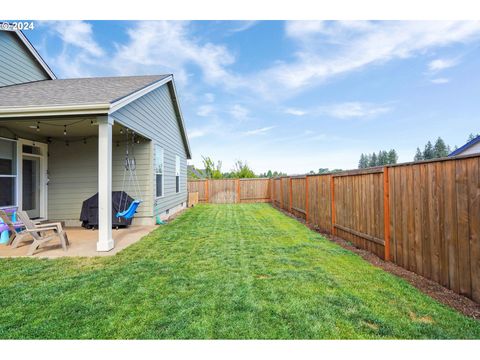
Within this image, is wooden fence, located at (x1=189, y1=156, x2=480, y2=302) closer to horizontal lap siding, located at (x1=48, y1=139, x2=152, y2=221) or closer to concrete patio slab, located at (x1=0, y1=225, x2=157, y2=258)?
concrete patio slab, located at (x1=0, y1=225, x2=157, y2=258)

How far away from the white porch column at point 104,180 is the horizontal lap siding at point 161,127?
50 cm

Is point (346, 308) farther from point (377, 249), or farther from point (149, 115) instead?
point (149, 115)

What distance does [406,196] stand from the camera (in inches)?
152

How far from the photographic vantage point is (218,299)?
9.77ft

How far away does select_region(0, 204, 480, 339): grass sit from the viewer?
235 centimetres

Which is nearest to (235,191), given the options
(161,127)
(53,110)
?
(161,127)

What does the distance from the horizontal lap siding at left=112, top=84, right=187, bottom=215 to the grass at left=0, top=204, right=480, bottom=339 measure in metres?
3.35

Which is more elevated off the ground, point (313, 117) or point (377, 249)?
point (313, 117)

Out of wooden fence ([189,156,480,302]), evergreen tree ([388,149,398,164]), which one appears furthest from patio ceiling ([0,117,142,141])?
evergreen tree ([388,149,398,164])
